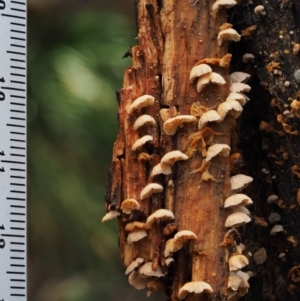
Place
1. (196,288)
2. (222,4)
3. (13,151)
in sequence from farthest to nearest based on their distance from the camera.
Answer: (13,151), (222,4), (196,288)

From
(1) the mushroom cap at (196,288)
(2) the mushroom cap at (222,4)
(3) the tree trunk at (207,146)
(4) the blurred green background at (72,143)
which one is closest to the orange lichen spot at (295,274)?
(3) the tree trunk at (207,146)

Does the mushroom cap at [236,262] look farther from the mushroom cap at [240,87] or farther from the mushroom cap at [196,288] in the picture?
the mushroom cap at [240,87]

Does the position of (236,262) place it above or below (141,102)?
below

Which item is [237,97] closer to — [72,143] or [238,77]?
[238,77]

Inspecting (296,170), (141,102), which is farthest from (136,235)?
(296,170)

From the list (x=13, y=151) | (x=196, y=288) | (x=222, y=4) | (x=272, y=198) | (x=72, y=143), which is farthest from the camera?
(x=72, y=143)

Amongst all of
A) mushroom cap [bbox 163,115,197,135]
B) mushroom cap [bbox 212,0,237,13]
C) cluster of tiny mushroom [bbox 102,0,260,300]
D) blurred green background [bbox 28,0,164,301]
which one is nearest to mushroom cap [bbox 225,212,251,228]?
cluster of tiny mushroom [bbox 102,0,260,300]

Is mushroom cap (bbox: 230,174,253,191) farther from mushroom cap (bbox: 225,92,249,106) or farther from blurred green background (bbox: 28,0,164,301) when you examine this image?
blurred green background (bbox: 28,0,164,301)
